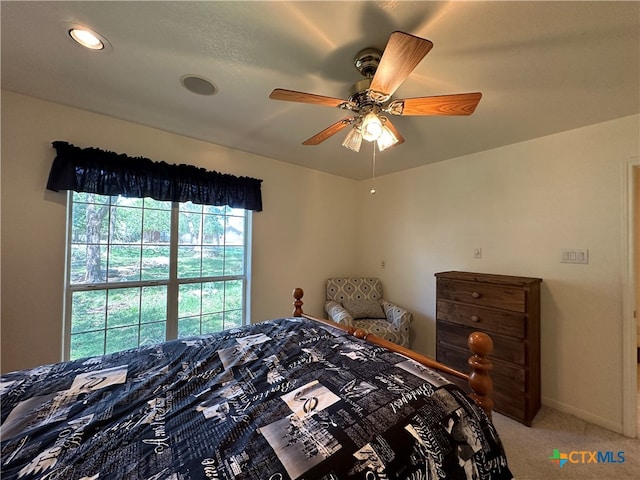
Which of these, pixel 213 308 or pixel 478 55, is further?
pixel 213 308

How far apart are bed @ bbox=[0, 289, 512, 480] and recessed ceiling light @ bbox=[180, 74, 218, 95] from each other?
1.74 metres

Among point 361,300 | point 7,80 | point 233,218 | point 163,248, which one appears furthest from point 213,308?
point 7,80

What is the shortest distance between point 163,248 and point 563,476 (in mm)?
3570

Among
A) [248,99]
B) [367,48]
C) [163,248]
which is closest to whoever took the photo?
[367,48]

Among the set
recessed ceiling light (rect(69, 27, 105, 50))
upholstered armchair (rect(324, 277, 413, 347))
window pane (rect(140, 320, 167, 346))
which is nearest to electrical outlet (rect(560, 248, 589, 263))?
upholstered armchair (rect(324, 277, 413, 347))

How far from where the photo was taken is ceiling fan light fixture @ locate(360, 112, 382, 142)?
56.5 inches

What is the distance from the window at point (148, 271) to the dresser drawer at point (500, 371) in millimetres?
2302

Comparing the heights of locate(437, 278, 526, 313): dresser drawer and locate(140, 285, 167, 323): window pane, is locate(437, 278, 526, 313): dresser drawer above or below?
above

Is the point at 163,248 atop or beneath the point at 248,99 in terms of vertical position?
beneath

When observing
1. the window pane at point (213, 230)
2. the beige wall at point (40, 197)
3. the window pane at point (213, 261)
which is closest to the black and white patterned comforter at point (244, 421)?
the beige wall at point (40, 197)

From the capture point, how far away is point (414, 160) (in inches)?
122

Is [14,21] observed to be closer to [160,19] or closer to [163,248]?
[160,19]

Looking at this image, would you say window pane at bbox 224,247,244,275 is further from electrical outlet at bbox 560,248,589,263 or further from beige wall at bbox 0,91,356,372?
electrical outlet at bbox 560,248,589,263

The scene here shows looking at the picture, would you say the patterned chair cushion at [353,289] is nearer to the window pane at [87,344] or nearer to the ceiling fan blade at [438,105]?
the window pane at [87,344]
